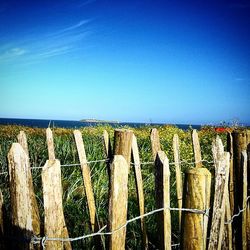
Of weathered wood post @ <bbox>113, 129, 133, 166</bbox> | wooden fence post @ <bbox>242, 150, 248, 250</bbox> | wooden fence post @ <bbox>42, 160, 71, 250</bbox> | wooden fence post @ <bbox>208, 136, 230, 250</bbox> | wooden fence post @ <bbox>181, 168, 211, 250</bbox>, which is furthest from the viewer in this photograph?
wooden fence post @ <bbox>242, 150, 248, 250</bbox>

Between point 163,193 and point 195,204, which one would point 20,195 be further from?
point 195,204

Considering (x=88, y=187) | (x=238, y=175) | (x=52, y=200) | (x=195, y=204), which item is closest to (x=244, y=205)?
(x=238, y=175)

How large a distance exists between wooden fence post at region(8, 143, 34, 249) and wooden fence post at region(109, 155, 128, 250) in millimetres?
392

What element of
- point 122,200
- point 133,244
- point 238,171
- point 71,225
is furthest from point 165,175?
point 71,225

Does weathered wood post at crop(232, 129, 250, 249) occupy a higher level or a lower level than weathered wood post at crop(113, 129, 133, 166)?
lower

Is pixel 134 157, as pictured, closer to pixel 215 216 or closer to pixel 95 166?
pixel 215 216

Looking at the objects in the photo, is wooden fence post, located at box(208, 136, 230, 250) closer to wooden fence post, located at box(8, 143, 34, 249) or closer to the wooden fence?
the wooden fence

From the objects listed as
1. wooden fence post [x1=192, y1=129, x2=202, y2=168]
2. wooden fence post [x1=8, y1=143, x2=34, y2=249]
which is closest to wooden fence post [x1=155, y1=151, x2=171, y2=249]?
wooden fence post [x1=8, y1=143, x2=34, y2=249]

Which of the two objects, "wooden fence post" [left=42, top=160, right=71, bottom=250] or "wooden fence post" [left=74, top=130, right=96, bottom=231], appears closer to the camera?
"wooden fence post" [left=42, top=160, right=71, bottom=250]

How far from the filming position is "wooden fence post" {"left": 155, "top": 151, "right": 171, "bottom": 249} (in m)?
1.57

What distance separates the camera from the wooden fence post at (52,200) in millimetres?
1282

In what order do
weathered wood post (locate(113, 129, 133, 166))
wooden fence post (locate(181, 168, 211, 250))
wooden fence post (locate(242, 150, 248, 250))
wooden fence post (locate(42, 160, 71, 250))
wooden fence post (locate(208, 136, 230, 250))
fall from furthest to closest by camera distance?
wooden fence post (locate(242, 150, 248, 250)) → weathered wood post (locate(113, 129, 133, 166)) → wooden fence post (locate(208, 136, 230, 250)) → wooden fence post (locate(181, 168, 211, 250)) → wooden fence post (locate(42, 160, 71, 250))

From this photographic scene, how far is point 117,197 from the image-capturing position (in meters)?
1.34

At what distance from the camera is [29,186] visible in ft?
4.58
